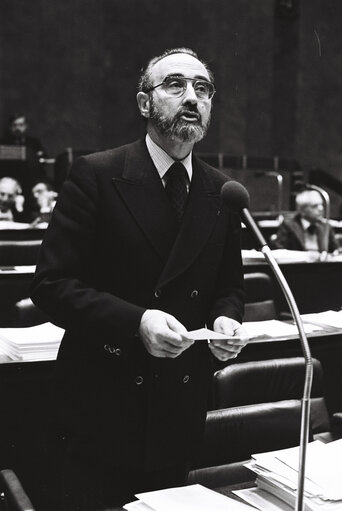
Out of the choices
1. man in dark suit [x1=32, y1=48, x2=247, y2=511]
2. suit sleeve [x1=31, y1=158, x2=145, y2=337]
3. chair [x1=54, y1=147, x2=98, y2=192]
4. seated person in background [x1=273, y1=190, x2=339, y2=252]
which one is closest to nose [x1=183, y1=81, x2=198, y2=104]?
man in dark suit [x1=32, y1=48, x2=247, y2=511]

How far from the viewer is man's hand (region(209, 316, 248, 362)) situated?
1.42 meters

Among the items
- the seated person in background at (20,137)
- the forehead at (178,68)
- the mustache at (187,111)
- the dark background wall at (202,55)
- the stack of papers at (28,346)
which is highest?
the dark background wall at (202,55)

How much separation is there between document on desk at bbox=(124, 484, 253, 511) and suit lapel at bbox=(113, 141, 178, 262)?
0.47 metres

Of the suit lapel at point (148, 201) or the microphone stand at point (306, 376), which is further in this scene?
the suit lapel at point (148, 201)

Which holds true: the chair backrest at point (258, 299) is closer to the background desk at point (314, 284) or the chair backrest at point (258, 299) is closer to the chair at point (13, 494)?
the background desk at point (314, 284)

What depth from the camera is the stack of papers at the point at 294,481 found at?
129 centimetres

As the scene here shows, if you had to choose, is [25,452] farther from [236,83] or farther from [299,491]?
[236,83]

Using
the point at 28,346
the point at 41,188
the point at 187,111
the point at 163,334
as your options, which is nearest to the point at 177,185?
the point at 187,111

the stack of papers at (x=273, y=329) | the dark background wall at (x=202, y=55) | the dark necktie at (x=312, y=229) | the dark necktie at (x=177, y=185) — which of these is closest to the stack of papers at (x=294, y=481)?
the dark necktie at (x=177, y=185)

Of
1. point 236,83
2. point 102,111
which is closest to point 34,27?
point 102,111

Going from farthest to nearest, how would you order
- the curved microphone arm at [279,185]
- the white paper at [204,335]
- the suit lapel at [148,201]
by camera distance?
the curved microphone arm at [279,185] → the suit lapel at [148,201] → the white paper at [204,335]

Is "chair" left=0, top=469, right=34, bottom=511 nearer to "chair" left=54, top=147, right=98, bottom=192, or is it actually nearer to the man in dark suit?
the man in dark suit

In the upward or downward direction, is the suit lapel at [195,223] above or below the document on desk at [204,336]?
above

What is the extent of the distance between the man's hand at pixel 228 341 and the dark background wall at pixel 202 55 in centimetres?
972
